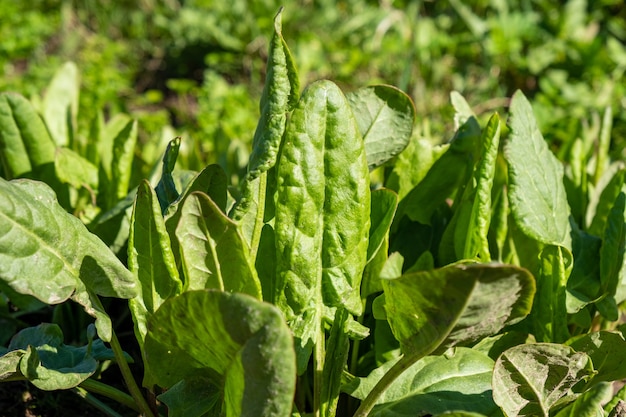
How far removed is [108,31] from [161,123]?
2.48 m

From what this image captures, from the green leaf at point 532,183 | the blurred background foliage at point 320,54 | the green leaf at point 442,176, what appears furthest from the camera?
the blurred background foliage at point 320,54

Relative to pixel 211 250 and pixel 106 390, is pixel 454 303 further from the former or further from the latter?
pixel 106 390

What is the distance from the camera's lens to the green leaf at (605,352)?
4.44 ft

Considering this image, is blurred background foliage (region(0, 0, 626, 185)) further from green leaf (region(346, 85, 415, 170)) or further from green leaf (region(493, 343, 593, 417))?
green leaf (region(493, 343, 593, 417))

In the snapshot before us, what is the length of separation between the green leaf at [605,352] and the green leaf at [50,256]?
0.87 meters

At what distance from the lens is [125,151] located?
190cm

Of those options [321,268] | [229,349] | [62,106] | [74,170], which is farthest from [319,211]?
[62,106]

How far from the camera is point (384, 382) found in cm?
126

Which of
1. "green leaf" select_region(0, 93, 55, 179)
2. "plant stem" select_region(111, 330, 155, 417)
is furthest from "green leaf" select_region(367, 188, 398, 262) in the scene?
"green leaf" select_region(0, 93, 55, 179)

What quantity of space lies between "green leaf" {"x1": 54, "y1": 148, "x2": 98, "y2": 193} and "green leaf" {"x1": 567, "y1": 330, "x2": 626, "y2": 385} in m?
1.30

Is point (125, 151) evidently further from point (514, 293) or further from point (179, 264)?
point (514, 293)

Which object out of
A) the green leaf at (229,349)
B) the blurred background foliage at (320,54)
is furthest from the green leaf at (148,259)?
the blurred background foliage at (320,54)

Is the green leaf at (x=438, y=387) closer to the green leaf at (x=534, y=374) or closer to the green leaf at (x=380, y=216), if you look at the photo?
the green leaf at (x=534, y=374)

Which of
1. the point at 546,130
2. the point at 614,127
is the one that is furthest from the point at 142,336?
the point at 614,127
